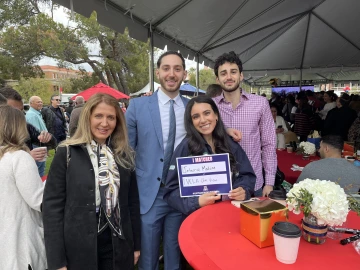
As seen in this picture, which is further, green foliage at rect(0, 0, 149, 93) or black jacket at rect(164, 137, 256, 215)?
green foliage at rect(0, 0, 149, 93)

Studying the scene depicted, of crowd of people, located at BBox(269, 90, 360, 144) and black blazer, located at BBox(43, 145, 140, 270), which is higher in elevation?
crowd of people, located at BBox(269, 90, 360, 144)

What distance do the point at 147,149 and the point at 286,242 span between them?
1200mm

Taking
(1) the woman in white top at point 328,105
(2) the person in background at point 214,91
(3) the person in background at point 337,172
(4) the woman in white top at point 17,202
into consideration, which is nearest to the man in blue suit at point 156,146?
(4) the woman in white top at point 17,202

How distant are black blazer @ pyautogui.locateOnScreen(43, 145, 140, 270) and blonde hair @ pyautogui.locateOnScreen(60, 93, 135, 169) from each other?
101mm

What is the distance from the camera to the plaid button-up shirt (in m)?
2.26

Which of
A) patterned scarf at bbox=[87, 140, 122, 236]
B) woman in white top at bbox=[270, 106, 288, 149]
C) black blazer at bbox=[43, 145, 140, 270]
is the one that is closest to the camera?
black blazer at bbox=[43, 145, 140, 270]

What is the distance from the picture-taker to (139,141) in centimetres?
208

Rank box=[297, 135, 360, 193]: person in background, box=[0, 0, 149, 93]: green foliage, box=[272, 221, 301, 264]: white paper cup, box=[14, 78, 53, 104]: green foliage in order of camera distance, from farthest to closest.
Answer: box=[14, 78, 53, 104]: green foliage → box=[0, 0, 149, 93]: green foliage → box=[297, 135, 360, 193]: person in background → box=[272, 221, 301, 264]: white paper cup

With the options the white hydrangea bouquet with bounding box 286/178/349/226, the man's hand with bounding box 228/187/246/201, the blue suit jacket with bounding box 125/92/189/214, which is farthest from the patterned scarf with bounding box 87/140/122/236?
the white hydrangea bouquet with bounding box 286/178/349/226

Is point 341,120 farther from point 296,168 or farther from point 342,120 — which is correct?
point 296,168

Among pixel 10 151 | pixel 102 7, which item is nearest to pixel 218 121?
pixel 10 151

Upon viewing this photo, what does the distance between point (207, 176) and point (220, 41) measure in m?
6.07

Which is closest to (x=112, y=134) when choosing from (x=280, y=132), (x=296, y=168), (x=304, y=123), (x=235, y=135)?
(x=235, y=135)

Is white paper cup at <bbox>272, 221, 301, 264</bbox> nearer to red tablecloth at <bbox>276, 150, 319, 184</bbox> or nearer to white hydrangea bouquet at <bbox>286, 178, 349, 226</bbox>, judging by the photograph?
white hydrangea bouquet at <bbox>286, 178, 349, 226</bbox>
